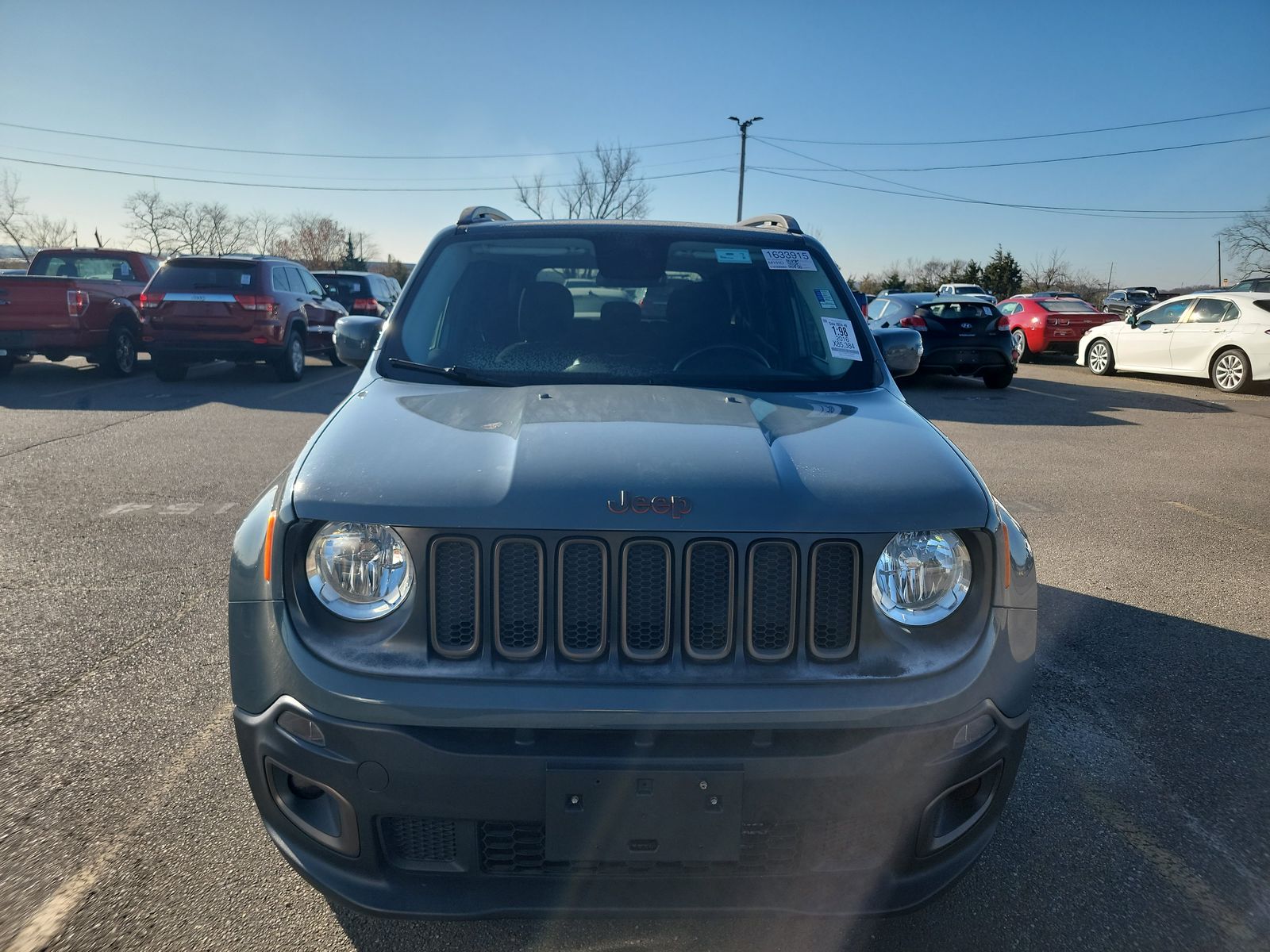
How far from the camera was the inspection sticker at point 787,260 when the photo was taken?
3.41 metres

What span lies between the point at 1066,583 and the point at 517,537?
421 cm

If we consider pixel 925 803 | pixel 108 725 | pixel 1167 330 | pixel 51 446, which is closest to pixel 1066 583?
pixel 925 803

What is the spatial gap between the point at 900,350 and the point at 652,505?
2.08m

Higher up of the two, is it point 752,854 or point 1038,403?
point 752,854

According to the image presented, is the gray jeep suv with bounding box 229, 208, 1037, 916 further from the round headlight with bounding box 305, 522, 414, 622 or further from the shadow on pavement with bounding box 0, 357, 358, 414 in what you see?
the shadow on pavement with bounding box 0, 357, 358, 414

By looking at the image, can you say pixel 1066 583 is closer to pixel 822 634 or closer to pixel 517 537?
pixel 822 634

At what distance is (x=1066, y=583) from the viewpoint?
5.09 m

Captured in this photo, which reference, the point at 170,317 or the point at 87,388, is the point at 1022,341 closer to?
the point at 170,317

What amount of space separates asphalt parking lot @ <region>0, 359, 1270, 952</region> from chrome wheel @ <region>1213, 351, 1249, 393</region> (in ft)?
28.0

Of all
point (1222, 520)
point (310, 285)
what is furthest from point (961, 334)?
point (310, 285)

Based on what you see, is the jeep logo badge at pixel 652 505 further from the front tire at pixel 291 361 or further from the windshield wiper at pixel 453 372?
the front tire at pixel 291 361

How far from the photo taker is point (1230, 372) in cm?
1480

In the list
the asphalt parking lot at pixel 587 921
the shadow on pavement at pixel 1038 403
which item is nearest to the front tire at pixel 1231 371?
the shadow on pavement at pixel 1038 403

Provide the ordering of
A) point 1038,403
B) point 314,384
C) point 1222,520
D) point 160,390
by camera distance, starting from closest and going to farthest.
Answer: point 1222,520 → point 160,390 → point 1038,403 → point 314,384
